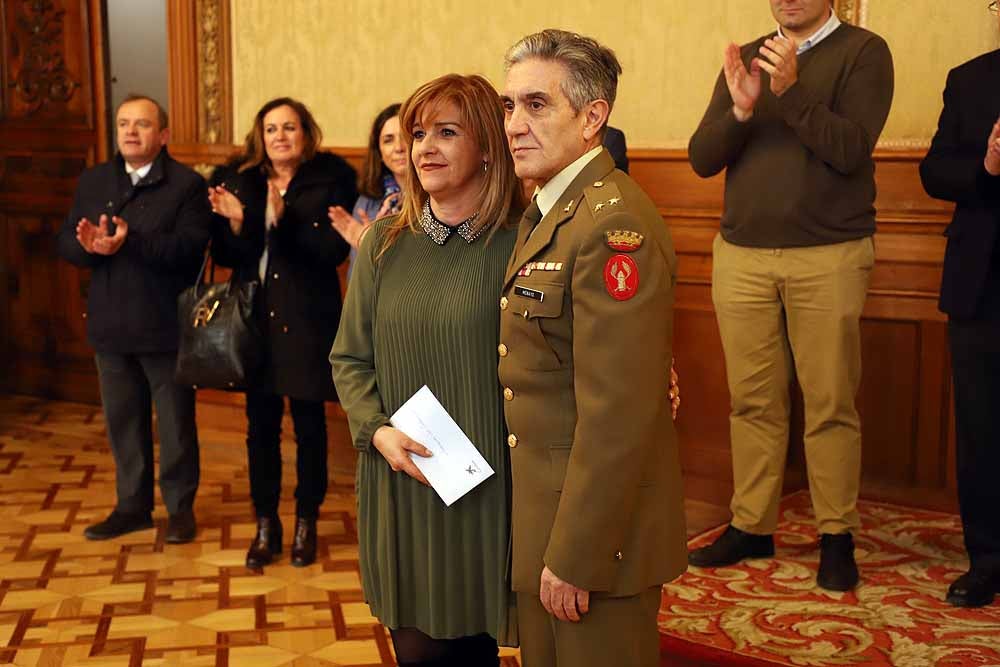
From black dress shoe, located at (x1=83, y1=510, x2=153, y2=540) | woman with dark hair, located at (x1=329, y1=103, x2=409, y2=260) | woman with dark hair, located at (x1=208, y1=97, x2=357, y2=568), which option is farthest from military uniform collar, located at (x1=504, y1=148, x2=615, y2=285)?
black dress shoe, located at (x1=83, y1=510, x2=153, y2=540)

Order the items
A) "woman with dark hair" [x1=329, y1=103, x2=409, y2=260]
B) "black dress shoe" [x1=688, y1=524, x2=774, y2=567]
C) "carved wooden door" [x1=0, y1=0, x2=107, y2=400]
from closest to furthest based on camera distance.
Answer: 1. "black dress shoe" [x1=688, y1=524, x2=774, y2=567]
2. "woman with dark hair" [x1=329, y1=103, x2=409, y2=260]
3. "carved wooden door" [x1=0, y1=0, x2=107, y2=400]

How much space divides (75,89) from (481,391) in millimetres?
5444

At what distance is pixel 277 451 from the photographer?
4.28 m

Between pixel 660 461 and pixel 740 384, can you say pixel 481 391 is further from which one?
pixel 740 384

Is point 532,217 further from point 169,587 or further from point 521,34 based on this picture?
point 521,34

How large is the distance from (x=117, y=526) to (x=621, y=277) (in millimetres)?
3327

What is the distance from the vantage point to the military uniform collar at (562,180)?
6.25 feet

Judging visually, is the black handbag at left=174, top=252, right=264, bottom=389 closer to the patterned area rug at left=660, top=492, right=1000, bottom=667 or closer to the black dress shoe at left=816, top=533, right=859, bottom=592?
the patterned area rug at left=660, top=492, right=1000, bottom=667

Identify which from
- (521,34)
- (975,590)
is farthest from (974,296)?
(521,34)

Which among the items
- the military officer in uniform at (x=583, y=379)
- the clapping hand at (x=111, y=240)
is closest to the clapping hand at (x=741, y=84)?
Result: the military officer in uniform at (x=583, y=379)

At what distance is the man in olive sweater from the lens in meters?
3.40

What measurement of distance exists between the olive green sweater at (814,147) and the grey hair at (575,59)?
62.6 inches

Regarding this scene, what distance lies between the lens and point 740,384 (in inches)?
144

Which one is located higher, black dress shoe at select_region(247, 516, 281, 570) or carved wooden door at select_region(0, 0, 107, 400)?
carved wooden door at select_region(0, 0, 107, 400)
